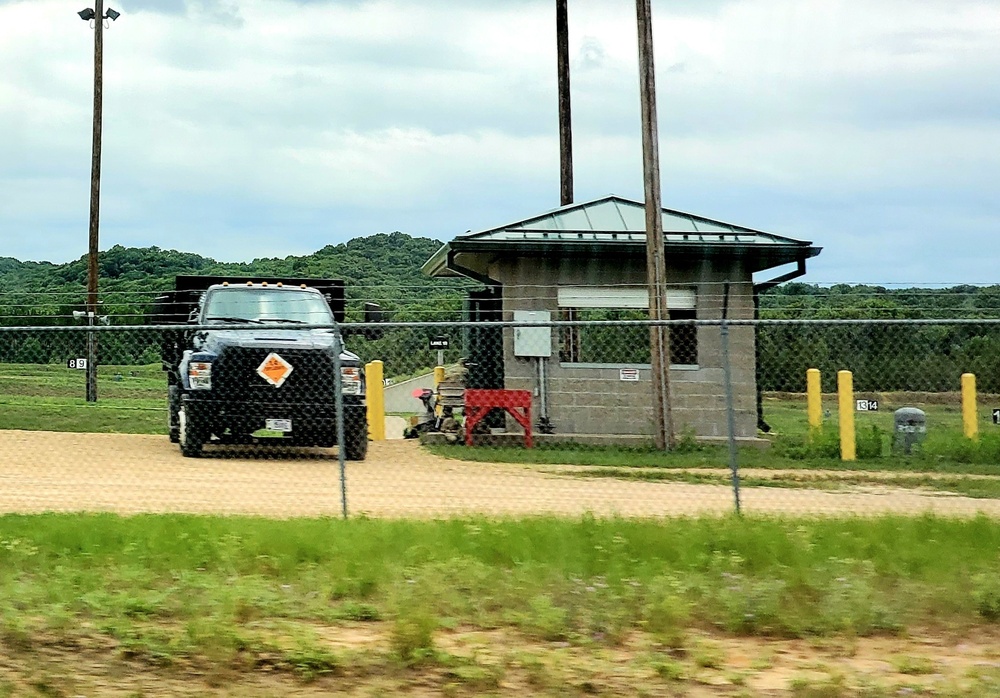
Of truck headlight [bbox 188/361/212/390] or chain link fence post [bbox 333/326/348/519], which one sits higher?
truck headlight [bbox 188/361/212/390]

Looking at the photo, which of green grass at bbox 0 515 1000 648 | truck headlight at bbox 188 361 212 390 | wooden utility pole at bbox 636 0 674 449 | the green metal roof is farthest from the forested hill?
green grass at bbox 0 515 1000 648

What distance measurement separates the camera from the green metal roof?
19.6 metres

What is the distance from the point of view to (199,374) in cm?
1373

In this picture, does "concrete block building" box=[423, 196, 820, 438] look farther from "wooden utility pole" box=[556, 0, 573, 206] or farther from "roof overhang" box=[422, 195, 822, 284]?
"wooden utility pole" box=[556, 0, 573, 206]

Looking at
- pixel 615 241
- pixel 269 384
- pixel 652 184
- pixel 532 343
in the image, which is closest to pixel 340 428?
pixel 269 384

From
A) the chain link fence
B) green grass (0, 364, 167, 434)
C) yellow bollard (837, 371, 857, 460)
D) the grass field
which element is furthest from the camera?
green grass (0, 364, 167, 434)

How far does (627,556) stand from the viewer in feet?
26.3

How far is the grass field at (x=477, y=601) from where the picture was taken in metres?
5.57

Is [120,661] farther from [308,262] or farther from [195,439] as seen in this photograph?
[308,262]

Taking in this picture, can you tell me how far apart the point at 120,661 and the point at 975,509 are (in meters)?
7.33

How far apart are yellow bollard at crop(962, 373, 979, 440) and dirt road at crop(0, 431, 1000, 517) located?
0.58 m

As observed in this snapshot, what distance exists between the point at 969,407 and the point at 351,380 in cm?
671

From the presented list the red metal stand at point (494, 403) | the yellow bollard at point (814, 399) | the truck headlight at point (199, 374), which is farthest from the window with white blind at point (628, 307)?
the yellow bollard at point (814, 399)

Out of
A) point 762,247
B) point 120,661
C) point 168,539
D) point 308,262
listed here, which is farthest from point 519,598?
point 308,262
